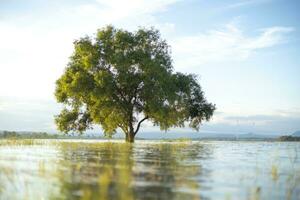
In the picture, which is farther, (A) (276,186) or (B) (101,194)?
(A) (276,186)

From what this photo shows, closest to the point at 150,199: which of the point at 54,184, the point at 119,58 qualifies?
the point at 54,184

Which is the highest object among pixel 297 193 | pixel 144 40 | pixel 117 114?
pixel 144 40

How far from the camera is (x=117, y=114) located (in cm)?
5462

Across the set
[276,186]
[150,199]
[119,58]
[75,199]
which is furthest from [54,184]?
[119,58]

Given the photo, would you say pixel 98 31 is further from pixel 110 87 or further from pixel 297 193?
pixel 297 193

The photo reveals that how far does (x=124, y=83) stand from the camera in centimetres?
5478

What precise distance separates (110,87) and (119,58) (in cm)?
357

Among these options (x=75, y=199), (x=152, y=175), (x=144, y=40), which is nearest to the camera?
(x=75, y=199)

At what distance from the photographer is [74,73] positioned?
58406mm

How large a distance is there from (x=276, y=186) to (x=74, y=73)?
48.5m

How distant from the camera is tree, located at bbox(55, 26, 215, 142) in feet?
177

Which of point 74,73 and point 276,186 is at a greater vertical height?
point 74,73

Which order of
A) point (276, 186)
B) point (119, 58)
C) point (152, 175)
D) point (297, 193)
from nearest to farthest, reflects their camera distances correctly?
point (297, 193), point (276, 186), point (152, 175), point (119, 58)

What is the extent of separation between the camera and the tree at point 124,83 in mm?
54000
